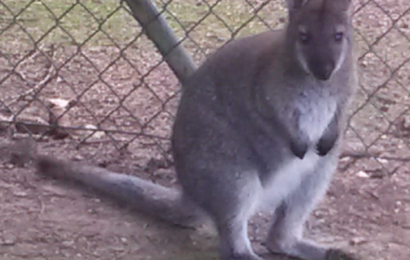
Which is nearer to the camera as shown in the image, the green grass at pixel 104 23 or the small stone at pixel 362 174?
the small stone at pixel 362 174

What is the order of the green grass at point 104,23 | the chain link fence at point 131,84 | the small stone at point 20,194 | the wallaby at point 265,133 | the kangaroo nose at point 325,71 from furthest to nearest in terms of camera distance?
the green grass at point 104,23, the chain link fence at point 131,84, the small stone at point 20,194, the wallaby at point 265,133, the kangaroo nose at point 325,71

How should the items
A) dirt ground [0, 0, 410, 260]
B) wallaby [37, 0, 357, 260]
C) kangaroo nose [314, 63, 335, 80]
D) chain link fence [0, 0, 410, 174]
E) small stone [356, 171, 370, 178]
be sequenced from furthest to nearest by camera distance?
chain link fence [0, 0, 410, 174]
small stone [356, 171, 370, 178]
dirt ground [0, 0, 410, 260]
wallaby [37, 0, 357, 260]
kangaroo nose [314, 63, 335, 80]

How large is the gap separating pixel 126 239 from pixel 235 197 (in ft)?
1.48

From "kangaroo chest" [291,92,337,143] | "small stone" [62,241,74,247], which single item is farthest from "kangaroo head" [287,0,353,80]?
"small stone" [62,241,74,247]

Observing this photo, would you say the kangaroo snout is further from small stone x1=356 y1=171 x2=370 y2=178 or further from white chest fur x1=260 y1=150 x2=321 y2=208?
small stone x1=356 y1=171 x2=370 y2=178

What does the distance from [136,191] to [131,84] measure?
3.64ft

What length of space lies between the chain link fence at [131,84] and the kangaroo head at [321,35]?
76 cm

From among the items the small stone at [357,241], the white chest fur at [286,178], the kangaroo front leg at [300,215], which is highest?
the white chest fur at [286,178]

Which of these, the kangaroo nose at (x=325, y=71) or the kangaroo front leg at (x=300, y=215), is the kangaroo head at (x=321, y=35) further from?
the kangaroo front leg at (x=300, y=215)

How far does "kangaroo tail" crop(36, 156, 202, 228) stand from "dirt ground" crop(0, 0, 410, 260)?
56 mm

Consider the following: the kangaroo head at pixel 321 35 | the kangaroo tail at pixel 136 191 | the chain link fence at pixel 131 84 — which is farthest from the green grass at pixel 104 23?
the kangaroo head at pixel 321 35

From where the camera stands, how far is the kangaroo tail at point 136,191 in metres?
2.83

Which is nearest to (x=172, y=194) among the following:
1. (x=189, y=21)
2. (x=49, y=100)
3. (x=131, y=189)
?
(x=131, y=189)

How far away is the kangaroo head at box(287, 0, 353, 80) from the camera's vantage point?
2.52 m
